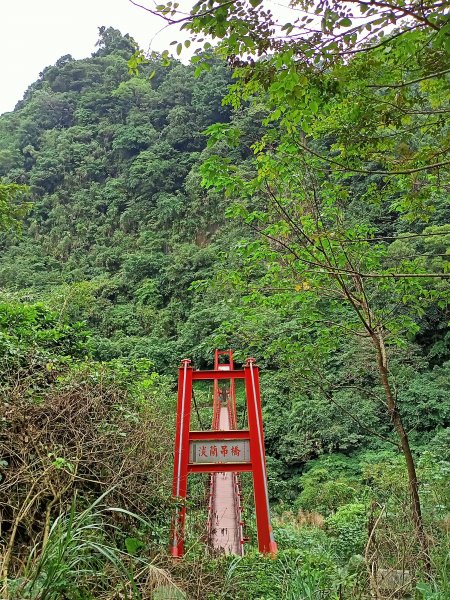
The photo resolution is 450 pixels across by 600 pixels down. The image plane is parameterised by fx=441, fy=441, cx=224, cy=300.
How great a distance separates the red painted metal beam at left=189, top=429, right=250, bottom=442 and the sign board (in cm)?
3

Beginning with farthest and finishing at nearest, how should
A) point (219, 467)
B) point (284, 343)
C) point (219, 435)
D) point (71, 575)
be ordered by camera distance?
point (219, 435) < point (219, 467) < point (284, 343) < point (71, 575)

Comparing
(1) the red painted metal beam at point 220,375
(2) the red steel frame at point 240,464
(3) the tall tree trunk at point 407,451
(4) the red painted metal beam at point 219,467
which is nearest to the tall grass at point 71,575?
(3) the tall tree trunk at point 407,451

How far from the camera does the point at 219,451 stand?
3.83m

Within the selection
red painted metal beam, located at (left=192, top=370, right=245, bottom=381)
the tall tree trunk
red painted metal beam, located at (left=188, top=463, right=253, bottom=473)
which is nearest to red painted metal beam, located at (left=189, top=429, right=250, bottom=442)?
red painted metal beam, located at (left=188, top=463, right=253, bottom=473)

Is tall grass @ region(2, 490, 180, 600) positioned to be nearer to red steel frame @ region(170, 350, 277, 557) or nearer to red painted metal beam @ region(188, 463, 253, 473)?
red steel frame @ region(170, 350, 277, 557)

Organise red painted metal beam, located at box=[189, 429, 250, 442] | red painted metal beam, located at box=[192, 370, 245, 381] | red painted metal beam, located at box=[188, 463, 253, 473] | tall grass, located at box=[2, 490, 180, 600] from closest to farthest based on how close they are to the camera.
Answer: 1. tall grass, located at box=[2, 490, 180, 600]
2. red painted metal beam, located at box=[188, 463, 253, 473]
3. red painted metal beam, located at box=[189, 429, 250, 442]
4. red painted metal beam, located at box=[192, 370, 245, 381]

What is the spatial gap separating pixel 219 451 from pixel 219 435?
0.13m

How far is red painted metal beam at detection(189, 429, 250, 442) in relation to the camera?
381 centimetres

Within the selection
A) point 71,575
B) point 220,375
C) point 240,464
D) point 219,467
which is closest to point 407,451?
point 240,464

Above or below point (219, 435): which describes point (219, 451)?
below

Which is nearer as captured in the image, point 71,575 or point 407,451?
point 71,575

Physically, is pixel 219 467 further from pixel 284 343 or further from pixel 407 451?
pixel 407 451

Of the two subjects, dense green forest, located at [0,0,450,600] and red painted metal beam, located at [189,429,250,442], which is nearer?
dense green forest, located at [0,0,450,600]

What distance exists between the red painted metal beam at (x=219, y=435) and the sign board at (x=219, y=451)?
0.03 metres
